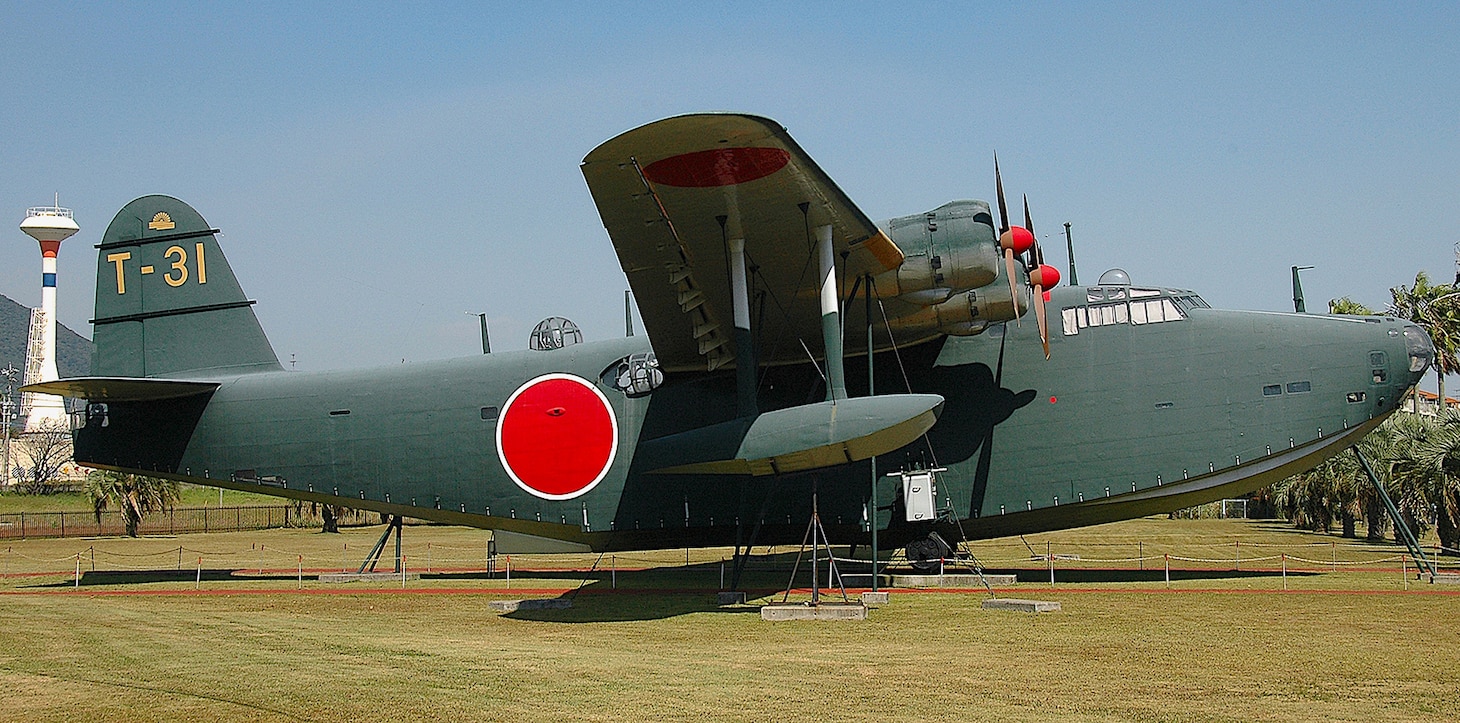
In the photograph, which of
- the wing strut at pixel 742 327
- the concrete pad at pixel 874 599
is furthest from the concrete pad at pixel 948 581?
the wing strut at pixel 742 327

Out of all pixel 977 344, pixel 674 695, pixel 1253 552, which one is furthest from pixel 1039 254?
pixel 1253 552

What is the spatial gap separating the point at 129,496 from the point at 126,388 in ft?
105

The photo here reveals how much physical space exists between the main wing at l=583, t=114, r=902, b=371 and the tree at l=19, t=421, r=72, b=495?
77.1 metres

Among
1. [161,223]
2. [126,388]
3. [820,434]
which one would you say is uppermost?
[161,223]

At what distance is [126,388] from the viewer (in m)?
19.8

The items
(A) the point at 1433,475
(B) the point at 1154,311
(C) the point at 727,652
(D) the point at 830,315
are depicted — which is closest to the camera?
(C) the point at 727,652

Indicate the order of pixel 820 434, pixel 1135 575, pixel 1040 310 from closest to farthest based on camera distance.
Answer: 1. pixel 820 434
2. pixel 1040 310
3. pixel 1135 575

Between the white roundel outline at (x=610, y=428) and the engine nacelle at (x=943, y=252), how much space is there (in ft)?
18.2

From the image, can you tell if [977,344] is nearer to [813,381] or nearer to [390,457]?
[813,381]

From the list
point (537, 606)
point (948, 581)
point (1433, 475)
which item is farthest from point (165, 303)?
point (1433, 475)

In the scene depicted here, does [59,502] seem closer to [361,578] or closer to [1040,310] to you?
[361,578]

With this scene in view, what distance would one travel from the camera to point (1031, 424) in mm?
17750

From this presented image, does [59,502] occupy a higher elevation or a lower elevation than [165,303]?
lower

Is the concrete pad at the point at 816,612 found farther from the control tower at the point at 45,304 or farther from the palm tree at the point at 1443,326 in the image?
the control tower at the point at 45,304
